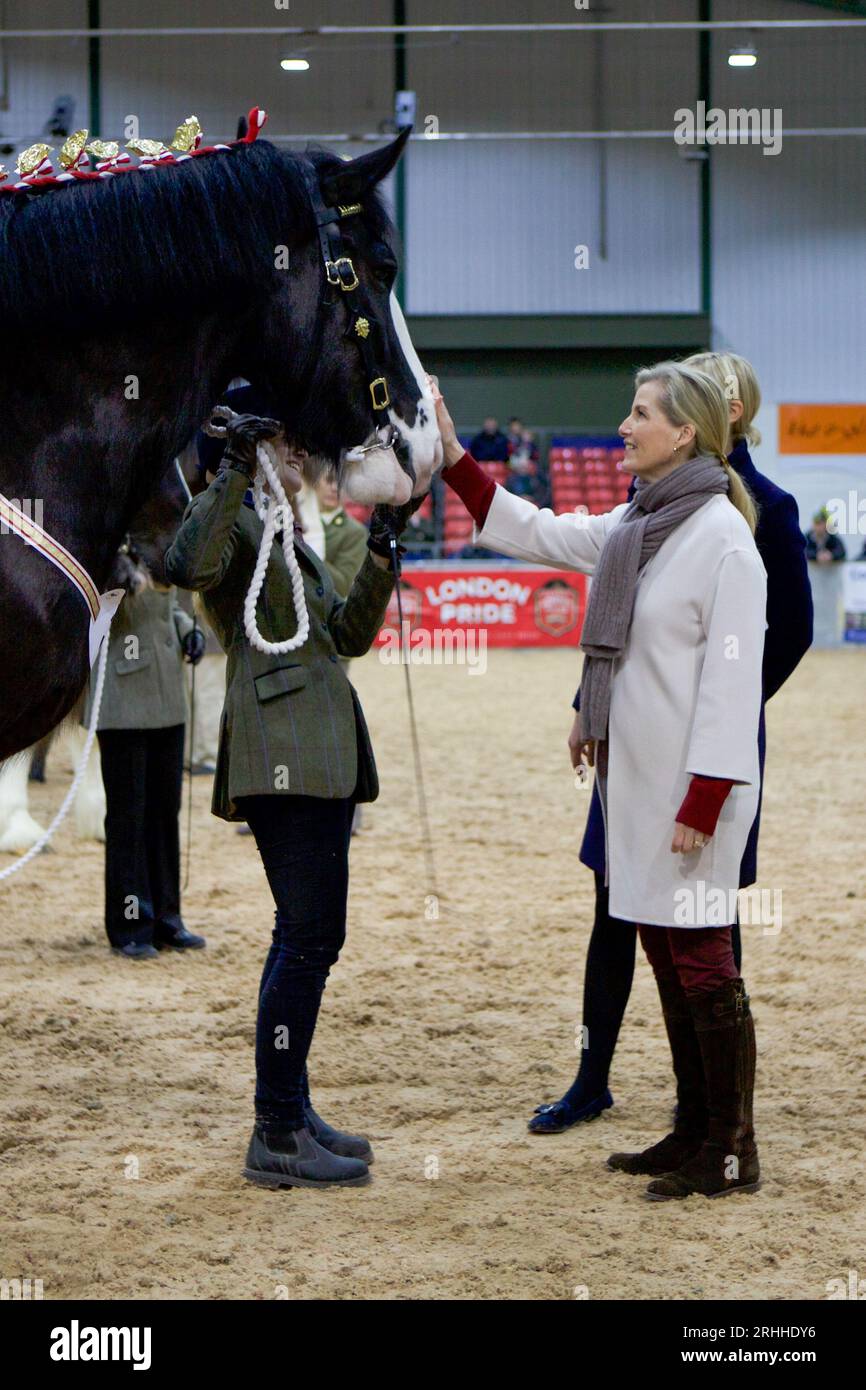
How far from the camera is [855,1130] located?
3.55m

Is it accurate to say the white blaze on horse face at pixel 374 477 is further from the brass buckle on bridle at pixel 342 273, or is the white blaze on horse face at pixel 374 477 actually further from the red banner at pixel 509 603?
the red banner at pixel 509 603

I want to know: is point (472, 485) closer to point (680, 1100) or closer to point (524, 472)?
point (680, 1100)

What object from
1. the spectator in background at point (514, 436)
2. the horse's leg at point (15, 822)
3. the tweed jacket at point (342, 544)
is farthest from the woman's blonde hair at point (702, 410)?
the spectator in background at point (514, 436)

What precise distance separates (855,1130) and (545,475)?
58.4 feet

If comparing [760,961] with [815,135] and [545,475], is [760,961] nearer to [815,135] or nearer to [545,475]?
[545,475]

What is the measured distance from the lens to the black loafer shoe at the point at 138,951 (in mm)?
5195

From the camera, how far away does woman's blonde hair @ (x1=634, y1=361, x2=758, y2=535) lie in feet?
10.2

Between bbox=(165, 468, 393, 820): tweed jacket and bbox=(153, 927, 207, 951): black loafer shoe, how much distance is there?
2202 mm

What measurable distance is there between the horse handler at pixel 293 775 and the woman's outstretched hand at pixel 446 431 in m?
0.24

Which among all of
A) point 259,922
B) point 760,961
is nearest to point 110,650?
point 259,922

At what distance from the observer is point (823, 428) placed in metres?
21.8

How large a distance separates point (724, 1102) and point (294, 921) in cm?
107

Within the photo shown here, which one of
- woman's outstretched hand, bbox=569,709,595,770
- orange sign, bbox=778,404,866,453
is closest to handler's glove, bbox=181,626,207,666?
woman's outstretched hand, bbox=569,709,595,770

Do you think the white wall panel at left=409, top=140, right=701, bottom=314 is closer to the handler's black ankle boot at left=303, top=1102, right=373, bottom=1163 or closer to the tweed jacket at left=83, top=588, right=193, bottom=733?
the tweed jacket at left=83, top=588, right=193, bottom=733
